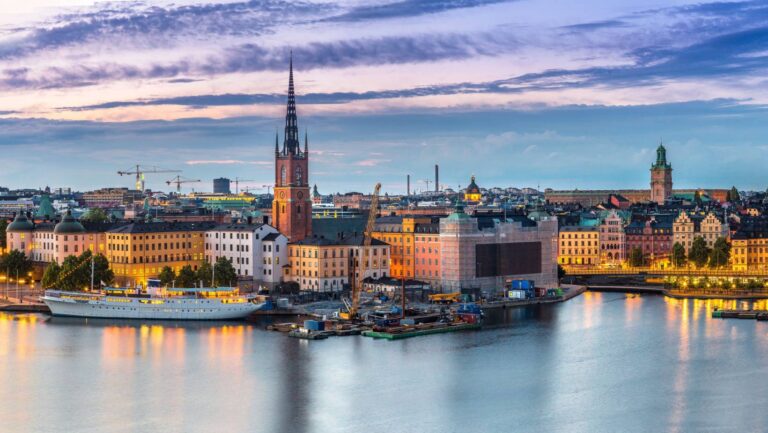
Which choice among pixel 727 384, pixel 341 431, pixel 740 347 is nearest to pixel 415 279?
pixel 740 347

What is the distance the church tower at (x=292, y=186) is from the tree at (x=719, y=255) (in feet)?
67.6

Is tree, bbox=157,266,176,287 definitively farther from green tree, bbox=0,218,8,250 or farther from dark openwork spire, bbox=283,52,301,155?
green tree, bbox=0,218,8,250

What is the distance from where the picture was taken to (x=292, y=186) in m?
58.8

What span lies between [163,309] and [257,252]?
30.2 feet

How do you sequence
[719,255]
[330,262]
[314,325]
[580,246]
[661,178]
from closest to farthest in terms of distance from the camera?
[314,325] < [330,262] < [719,255] < [580,246] < [661,178]

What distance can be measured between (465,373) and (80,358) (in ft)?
37.4

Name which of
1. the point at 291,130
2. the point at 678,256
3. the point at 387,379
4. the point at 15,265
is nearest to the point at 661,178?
the point at 678,256

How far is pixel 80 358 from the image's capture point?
3744 centimetres

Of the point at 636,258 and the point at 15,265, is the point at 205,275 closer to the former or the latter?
the point at 15,265

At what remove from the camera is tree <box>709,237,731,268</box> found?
63625 mm

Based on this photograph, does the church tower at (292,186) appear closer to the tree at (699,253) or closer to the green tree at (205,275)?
the green tree at (205,275)

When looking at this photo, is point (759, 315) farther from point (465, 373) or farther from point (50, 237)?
point (50, 237)

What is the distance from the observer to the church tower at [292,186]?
58.4 meters

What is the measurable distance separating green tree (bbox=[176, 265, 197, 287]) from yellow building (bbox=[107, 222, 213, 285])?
357 cm
